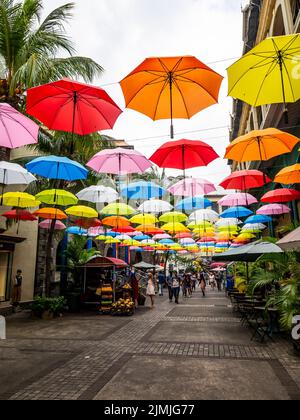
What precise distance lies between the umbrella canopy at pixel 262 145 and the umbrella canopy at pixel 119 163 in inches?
119

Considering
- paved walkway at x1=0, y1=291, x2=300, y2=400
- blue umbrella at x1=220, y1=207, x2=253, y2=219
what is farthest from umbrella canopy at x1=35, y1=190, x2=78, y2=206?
blue umbrella at x1=220, y1=207, x2=253, y2=219

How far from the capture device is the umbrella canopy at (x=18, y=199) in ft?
38.9

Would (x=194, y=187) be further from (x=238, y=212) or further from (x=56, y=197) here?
(x=56, y=197)

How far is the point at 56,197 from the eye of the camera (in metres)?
11.9

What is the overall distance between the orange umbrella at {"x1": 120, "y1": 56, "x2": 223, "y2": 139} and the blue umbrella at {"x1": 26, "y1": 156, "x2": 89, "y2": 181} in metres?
3.60

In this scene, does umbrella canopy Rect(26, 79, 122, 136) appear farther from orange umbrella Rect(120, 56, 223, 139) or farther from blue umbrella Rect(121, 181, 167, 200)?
blue umbrella Rect(121, 181, 167, 200)

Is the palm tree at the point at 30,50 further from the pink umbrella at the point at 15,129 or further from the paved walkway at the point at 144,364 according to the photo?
the paved walkway at the point at 144,364

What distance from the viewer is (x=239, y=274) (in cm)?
1828

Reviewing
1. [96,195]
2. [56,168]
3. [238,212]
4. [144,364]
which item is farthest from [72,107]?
[238,212]

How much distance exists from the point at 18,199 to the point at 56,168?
310 cm

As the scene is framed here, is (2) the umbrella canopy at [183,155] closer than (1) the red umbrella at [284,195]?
Yes

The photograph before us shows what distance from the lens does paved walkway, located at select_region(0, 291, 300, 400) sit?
4969 mm

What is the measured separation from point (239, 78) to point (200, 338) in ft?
23.5

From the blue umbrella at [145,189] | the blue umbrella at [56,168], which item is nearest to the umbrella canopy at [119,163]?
the blue umbrella at [56,168]
